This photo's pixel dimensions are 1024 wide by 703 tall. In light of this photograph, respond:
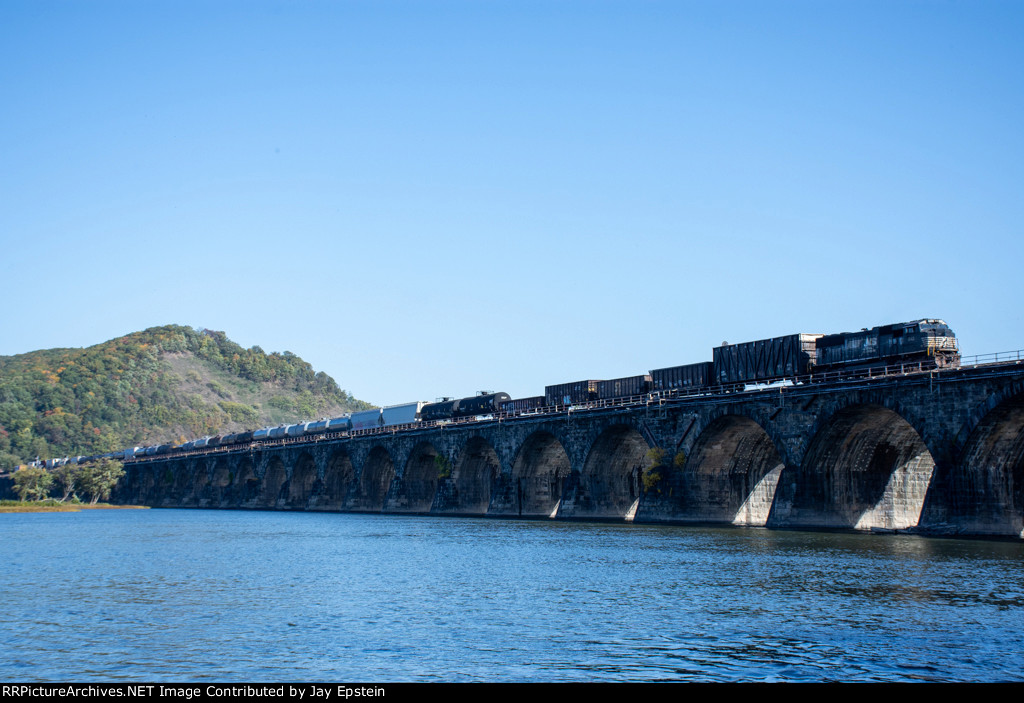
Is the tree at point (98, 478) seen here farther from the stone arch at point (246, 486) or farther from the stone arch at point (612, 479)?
the stone arch at point (612, 479)

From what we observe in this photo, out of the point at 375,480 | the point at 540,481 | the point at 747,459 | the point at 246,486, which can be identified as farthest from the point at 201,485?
the point at 747,459

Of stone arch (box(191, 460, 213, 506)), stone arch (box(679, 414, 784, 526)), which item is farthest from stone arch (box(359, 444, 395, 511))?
stone arch (box(679, 414, 784, 526))

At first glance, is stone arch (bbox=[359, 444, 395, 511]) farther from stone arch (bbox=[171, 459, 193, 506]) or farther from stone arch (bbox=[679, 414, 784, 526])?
stone arch (bbox=[679, 414, 784, 526])

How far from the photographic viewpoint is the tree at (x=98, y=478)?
373ft

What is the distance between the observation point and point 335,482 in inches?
3787

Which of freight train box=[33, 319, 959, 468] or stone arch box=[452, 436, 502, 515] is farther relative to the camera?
stone arch box=[452, 436, 502, 515]

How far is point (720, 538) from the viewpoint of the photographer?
44.3 m

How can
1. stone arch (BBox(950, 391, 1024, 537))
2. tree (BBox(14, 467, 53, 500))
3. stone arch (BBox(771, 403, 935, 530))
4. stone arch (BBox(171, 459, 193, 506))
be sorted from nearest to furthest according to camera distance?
stone arch (BBox(950, 391, 1024, 537)) < stone arch (BBox(771, 403, 935, 530)) < tree (BBox(14, 467, 53, 500)) < stone arch (BBox(171, 459, 193, 506))

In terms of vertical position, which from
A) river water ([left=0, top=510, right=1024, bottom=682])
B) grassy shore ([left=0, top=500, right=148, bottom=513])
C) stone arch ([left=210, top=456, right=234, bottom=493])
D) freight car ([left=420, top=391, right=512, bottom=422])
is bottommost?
grassy shore ([left=0, top=500, right=148, bottom=513])

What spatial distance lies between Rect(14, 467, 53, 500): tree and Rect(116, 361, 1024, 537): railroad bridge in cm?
3986

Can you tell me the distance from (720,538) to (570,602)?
20.6m

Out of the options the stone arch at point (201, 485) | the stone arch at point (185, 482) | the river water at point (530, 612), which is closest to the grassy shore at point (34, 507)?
the stone arch at point (201, 485)

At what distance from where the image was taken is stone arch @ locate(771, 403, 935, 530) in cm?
4500
